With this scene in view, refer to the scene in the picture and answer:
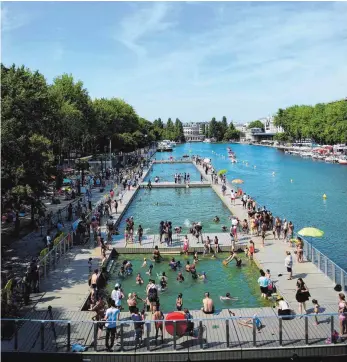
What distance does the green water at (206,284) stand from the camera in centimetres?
1928

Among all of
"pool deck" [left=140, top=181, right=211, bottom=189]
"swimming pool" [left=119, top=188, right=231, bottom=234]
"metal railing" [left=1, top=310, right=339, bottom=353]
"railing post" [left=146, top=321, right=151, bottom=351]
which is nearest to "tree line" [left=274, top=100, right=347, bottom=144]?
"pool deck" [left=140, top=181, right=211, bottom=189]

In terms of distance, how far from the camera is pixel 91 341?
14047 millimetres

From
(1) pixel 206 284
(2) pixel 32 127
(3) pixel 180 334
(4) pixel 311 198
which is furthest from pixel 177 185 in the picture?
(3) pixel 180 334

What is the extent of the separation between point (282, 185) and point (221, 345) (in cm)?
5071

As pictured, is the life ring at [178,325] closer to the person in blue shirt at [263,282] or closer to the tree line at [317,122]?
the person in blue shirt at [263,282]

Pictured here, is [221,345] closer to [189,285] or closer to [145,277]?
[189,285]

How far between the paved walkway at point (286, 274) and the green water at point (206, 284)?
0.89m

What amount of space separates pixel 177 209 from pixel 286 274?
74.2ft

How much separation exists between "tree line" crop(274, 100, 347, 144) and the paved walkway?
3664 inches

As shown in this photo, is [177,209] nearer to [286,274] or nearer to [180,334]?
[286,274]

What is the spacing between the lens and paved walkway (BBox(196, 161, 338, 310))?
17938 millimetres

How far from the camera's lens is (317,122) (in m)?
132

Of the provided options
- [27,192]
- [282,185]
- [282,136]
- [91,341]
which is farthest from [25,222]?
[282,136]

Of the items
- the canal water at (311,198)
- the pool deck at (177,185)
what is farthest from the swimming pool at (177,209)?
the canal water at (311,198)
